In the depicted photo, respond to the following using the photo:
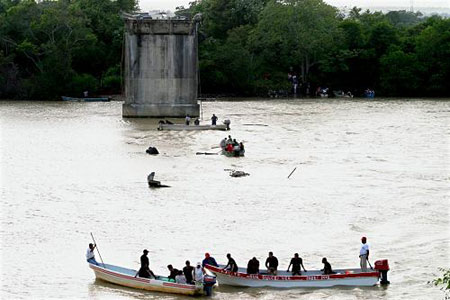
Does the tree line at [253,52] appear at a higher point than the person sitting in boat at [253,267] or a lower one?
higher

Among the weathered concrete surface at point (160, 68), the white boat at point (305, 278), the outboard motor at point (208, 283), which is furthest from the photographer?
the weathered concrete surface at point (160, 68)

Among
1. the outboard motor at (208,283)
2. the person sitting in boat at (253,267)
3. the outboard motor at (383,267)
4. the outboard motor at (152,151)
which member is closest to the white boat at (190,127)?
the outboard motor at (152,151)

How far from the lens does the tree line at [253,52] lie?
102 metres

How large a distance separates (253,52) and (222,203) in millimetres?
70956

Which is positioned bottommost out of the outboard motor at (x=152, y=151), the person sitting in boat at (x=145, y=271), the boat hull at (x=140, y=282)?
the boat hull at (x=140, y=282)

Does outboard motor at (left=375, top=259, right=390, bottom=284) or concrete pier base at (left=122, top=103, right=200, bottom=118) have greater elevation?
concrete pier base at (left=122, top=103, right=200, bottom=118)

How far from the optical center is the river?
97.1 ft

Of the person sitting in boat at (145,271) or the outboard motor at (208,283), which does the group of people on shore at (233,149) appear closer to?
the person sitting in boat at (145,271)

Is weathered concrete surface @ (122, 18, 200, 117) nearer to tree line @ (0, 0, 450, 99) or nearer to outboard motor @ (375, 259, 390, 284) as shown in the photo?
tree line @ (0, 0, 450, 99)

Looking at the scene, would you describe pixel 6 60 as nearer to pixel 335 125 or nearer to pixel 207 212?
pixel 335 125

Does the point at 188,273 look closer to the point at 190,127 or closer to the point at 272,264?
the point at 272,264

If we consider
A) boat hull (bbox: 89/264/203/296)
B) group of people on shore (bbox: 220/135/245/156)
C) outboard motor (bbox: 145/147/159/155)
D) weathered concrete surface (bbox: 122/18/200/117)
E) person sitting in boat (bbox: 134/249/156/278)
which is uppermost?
weathered concrete surface (bbox: 122/18/200/117)

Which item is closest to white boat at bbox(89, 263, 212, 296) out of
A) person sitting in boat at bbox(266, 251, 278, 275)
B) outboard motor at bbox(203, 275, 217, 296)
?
outboard motor at bbox(203, 275, 217, 296)

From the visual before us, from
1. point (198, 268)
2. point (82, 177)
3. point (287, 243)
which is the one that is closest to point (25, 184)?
point (82, 177)
